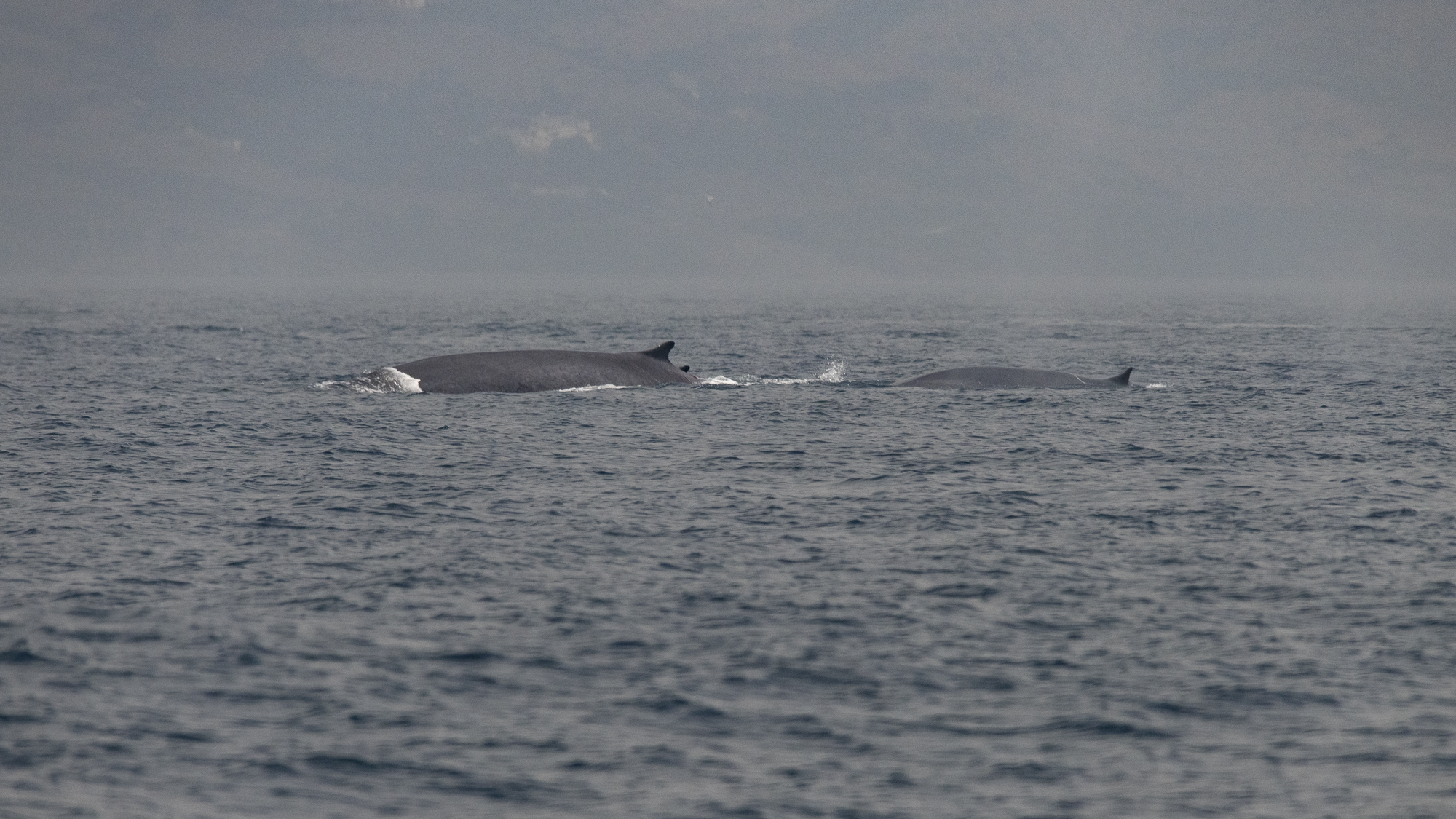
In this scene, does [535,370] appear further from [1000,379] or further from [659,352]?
[1000,379]

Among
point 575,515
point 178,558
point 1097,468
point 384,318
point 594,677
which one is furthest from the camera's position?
point 384,318

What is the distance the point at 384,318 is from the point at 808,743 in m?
100

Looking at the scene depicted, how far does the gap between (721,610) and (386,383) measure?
2254 centimetres

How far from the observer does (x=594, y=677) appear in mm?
13992

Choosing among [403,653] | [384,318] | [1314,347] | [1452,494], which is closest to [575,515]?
[403,653]

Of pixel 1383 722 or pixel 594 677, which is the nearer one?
pixel 1383 722

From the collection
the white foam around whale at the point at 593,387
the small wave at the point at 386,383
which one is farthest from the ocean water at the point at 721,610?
the white foam around whale at the point at 593,387

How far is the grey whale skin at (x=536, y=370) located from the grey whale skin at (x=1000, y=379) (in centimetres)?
664

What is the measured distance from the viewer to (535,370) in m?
37.7

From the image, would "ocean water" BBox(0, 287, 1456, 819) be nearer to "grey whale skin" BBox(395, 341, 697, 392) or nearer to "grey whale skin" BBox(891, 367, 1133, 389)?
"grey whale skin" BBox(395, 341, 697, 392)

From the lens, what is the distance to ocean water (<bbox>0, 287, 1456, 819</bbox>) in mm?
11680

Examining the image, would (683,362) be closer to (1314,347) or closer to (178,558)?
(1314,347)

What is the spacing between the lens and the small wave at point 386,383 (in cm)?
3681

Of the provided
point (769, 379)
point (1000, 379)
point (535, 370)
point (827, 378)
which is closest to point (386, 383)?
point (535, 370)
